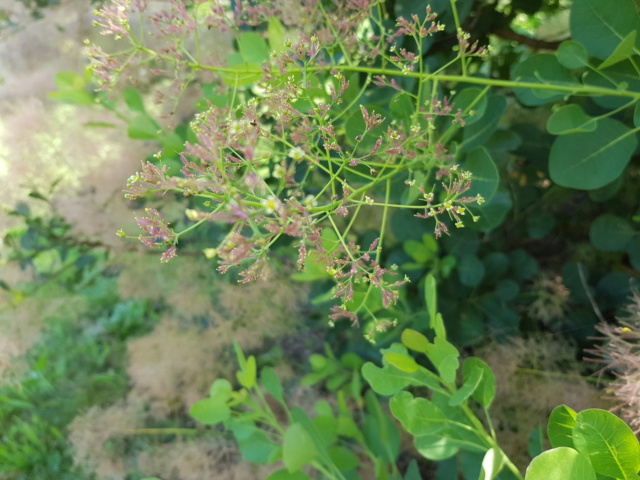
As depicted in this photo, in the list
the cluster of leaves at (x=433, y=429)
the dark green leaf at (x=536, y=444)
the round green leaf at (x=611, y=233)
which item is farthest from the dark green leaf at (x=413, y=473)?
the round green leaf at (x=611, y=233)

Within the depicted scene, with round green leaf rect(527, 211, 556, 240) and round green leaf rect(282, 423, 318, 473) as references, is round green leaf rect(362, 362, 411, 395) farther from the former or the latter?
round green leaf rect(527, 211, 556, 240)

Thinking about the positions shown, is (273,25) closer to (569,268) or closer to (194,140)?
(194,140)

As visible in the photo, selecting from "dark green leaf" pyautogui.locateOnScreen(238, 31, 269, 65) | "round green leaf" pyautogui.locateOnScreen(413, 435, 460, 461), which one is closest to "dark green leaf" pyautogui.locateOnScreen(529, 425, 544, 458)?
"round green leaf" pyautogui.locateOnScreen(413, 435, 460, 461)

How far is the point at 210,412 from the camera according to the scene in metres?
0.60

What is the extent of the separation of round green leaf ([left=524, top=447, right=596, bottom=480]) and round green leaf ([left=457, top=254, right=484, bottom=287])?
0.33 meters

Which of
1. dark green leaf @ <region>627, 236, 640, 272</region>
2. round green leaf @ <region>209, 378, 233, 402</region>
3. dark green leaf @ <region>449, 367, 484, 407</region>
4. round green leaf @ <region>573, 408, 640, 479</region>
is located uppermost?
round green leaf @ <region>573, 408, 640, 479</region>

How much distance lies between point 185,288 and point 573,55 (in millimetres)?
655

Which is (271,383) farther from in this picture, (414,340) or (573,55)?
(573,55)

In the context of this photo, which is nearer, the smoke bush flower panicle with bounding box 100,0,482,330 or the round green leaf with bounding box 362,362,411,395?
the smoke bush flower panicle with bounding box 100,0,482,330

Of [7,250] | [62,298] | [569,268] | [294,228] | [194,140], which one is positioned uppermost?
[294,228]

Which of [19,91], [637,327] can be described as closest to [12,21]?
[19,91]

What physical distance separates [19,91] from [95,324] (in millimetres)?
460

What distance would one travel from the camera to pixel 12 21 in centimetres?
85

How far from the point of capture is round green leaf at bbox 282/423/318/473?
447 mm
